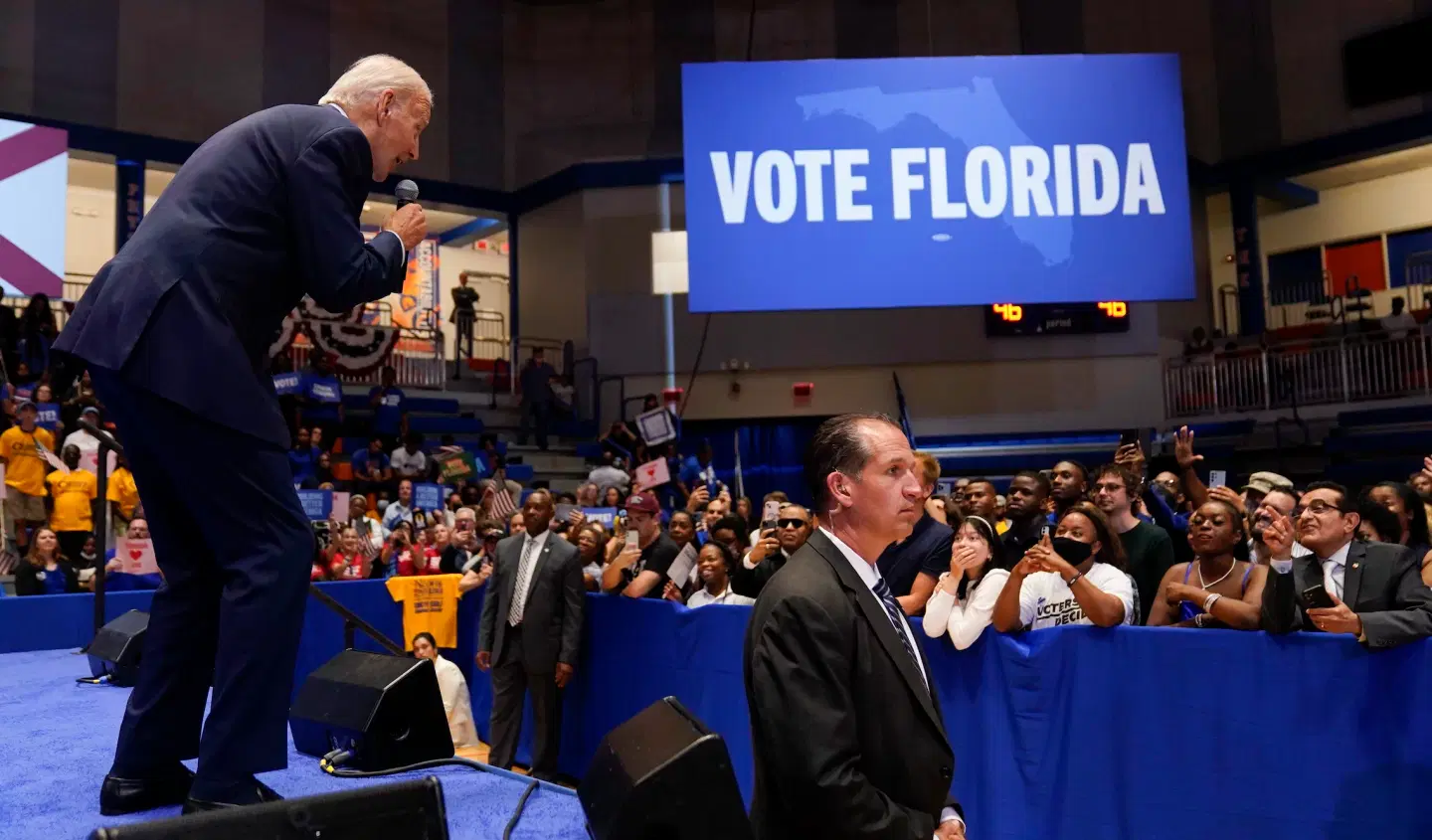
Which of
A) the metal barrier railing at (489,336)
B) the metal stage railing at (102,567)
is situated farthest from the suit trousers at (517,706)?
the metal barrier railing at (489,336)

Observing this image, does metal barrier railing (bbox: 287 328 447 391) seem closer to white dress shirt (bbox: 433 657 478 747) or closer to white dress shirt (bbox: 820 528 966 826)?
white dress shirt (bbox: 433 657 478 747)

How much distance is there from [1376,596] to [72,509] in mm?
10321

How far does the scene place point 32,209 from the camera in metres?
13.9

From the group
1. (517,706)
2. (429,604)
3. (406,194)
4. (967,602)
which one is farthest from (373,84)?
(429,604)

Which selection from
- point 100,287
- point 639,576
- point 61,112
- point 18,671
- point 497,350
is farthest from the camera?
point 497,350

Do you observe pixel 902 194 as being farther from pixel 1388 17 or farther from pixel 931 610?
pixel 1388 17

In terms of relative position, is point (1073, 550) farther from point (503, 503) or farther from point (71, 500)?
point (71, 500)

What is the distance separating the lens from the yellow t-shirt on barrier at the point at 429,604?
27.0ft

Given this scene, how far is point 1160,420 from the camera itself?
17.3 metres

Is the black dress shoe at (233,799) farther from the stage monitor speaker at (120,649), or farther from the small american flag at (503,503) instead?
the small american flag at (503,503)

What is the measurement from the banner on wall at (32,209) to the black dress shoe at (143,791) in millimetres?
13943

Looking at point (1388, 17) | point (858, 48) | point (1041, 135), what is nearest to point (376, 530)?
point (1041, 135)

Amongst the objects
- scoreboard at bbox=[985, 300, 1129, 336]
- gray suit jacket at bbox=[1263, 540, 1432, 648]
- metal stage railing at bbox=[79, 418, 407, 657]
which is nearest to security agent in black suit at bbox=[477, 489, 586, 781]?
metal stage railing at bbox=[79, 418, 407, 657]

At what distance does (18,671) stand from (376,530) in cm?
671
